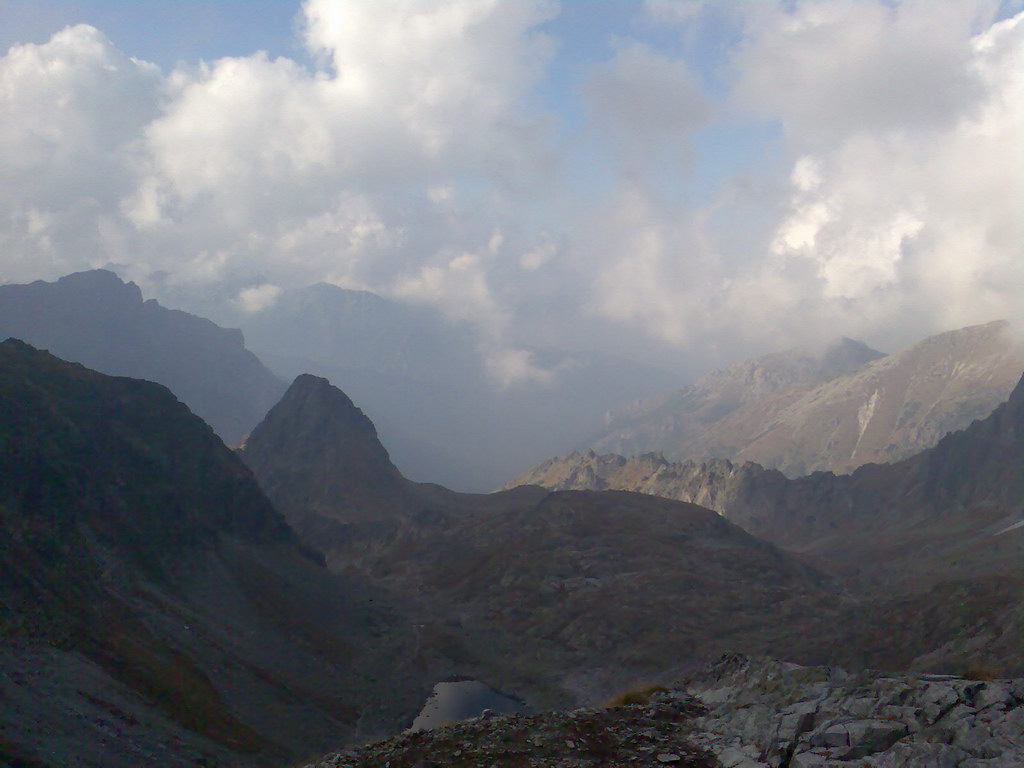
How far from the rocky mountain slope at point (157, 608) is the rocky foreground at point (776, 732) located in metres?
27.1

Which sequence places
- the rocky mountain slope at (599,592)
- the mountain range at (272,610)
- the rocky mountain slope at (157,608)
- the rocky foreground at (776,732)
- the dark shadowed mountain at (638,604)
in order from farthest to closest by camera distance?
the rocky mountain slope at (599,592) < the dark shadowed mountain at (638,604) < the mountain range at (272,610) < the rocky mountain slope at (157,608) < the rocky foreground at (776,732)

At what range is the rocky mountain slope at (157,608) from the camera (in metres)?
58.4

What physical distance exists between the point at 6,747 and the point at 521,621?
372ft

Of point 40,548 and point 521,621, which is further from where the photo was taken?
point 521,621

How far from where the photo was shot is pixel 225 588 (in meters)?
109

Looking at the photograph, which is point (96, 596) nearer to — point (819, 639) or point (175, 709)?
point (175, 709)

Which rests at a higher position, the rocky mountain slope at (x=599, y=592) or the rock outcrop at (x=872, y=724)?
the rocky mountain slope at (x=599, y=592)

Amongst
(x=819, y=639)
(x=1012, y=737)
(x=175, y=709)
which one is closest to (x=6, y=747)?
(x=175, y=709)

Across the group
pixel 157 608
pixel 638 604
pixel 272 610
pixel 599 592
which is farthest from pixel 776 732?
pixel 599 592

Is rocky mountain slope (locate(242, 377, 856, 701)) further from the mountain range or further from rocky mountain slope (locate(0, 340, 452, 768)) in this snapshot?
rocky mountain slope (locate(0, 340, 452, 768))

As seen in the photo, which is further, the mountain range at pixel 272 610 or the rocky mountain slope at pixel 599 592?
the rocky mountain slope at pixel 599 592

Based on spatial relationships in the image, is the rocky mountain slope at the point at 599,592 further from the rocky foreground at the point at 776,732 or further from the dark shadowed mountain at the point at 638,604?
the rocky foreground at the point at 776,732

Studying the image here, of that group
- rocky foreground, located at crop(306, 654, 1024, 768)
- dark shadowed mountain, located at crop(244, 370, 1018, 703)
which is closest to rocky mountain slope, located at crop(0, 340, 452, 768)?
dark shadowed mountain, located at crop(244, 370, 1018, 703)

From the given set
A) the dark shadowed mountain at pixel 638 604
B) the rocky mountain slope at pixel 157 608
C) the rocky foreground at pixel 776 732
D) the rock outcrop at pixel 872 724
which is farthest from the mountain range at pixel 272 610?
the rock outcrop at pixel 872 724
